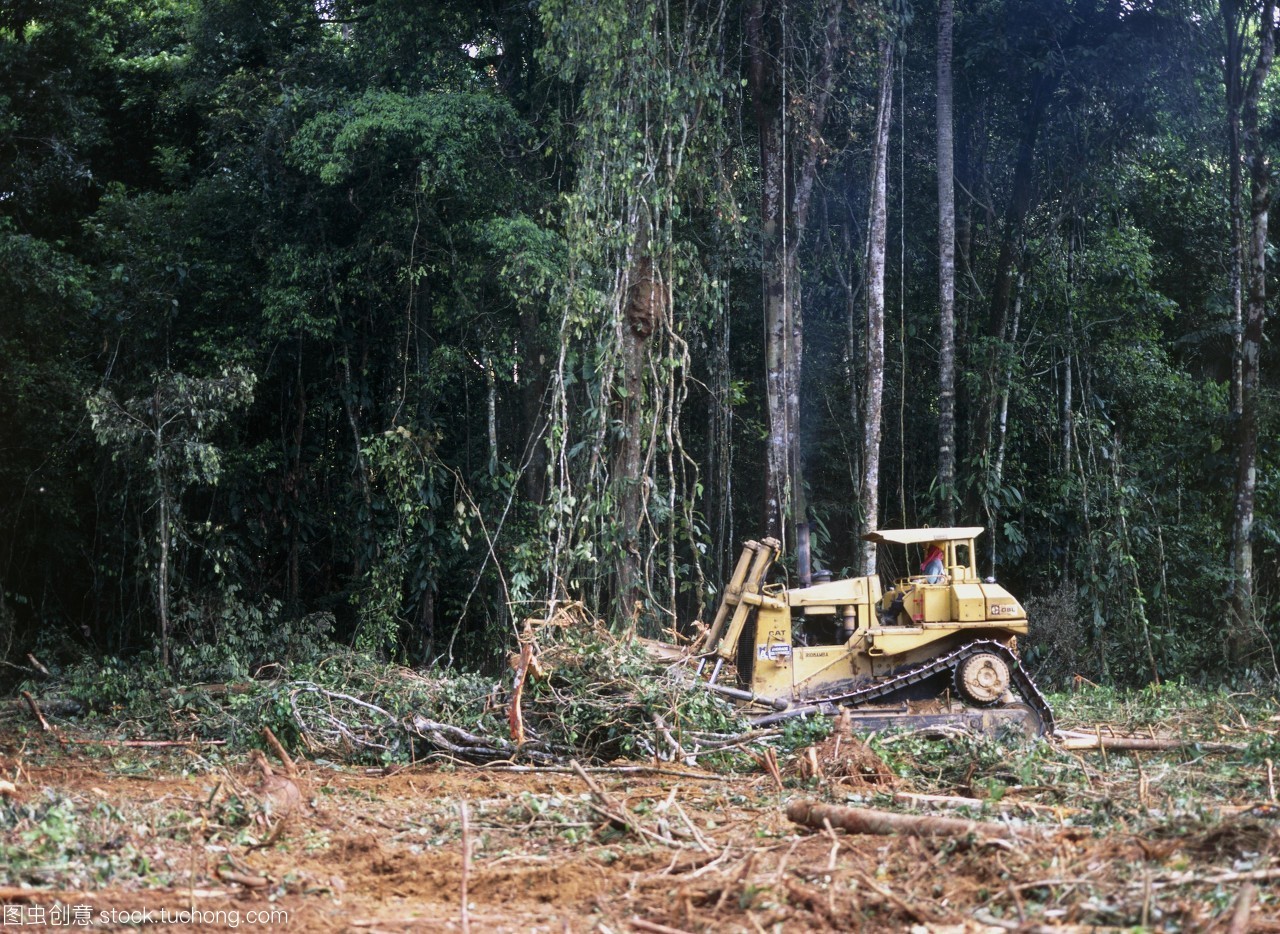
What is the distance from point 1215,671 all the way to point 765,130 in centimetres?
890

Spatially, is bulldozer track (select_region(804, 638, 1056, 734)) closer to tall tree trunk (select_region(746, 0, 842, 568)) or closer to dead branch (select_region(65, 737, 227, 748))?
tall tree trunk (select_region(746, 0, 842, 568))

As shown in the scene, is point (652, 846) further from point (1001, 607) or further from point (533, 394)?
point (533, 394)

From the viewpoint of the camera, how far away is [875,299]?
14305mm

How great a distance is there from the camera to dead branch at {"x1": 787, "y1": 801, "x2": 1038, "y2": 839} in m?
6.01

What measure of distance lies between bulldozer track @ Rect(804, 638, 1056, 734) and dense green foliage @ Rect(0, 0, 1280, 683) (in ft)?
8.16

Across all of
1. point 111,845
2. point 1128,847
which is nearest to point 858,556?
point 1128,847

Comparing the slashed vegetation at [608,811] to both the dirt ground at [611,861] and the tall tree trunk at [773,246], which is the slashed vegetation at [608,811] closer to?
the dirt ground at [611,861]

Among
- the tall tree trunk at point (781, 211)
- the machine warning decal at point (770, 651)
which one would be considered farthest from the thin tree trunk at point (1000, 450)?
the machine warning decal at point (770, 651)

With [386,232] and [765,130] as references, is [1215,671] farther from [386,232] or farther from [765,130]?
[386,232]

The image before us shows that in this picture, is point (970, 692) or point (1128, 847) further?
point (970, 692)

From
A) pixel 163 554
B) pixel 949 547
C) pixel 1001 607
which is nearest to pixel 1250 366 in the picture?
pixel 949 547

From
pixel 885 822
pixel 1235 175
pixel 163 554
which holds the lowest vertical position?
pixel 885 822

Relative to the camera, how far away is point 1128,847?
5.74 meters

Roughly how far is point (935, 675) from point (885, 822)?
4471 mm
